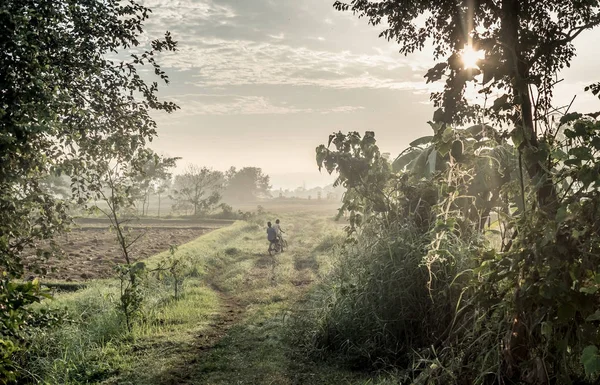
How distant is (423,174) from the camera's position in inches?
389

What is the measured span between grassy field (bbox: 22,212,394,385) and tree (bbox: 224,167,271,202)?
111386mm

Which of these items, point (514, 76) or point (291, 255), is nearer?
point (514, 76)

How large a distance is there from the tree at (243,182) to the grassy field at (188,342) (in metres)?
111

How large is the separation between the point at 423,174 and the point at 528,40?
5491mm

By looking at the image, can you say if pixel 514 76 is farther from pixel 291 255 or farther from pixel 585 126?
pixel 291 255

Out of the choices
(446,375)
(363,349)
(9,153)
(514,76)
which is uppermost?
(514,76)

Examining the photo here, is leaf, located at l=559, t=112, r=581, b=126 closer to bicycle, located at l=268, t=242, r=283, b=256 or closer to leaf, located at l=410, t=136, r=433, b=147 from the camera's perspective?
leaf, located at l=410, t=136, r=433, b=147

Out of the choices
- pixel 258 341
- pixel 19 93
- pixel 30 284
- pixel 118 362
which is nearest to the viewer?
pixel 30 284

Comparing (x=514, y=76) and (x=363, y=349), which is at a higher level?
(x=514, y=76)

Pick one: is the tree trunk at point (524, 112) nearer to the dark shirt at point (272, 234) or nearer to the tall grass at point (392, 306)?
the tall grass at point (392, 306)

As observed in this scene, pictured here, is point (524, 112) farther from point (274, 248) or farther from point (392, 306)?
point (274, 248)

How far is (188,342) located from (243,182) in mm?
117389

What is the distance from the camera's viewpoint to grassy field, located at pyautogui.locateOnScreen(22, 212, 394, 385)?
254 inches

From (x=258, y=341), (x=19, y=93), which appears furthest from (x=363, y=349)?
(x=19, y=93)
